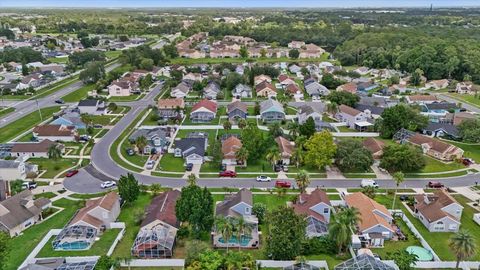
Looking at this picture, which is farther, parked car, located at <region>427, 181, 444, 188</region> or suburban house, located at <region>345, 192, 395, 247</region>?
parked car, located at <region>427, 181, 444, 188</region>

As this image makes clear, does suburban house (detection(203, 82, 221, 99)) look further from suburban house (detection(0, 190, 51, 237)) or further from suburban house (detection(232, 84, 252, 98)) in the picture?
suburban house (detection(0, 190, 51, 237))

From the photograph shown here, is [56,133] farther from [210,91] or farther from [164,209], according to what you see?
[210,91]

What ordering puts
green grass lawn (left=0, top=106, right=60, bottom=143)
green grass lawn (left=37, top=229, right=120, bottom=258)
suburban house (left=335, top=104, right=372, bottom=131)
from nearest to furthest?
1. green grass lawn (left=37, top=229, right=120, bottom=258)
2. green grass lawn (left=0, top=106, right=60, bottom=143)
3. suburban house (left=335, top=104, right=372, bottom=131)

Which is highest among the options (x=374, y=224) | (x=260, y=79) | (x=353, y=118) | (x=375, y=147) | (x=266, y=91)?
(x=260, y=79)

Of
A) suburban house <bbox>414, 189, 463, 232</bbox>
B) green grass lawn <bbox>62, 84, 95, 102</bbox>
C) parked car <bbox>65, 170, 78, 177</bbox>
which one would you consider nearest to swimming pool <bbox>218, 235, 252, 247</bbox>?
suburban house <bbox>414, 189, 463, 232</bbox>

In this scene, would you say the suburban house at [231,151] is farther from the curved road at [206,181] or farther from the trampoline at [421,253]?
the trampoline at [421,253]

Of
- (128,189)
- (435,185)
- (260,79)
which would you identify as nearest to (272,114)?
(260,79)
